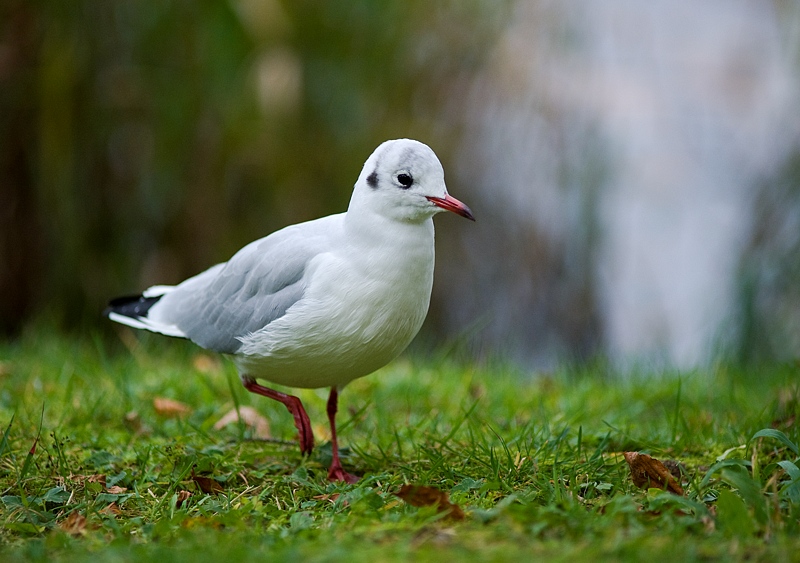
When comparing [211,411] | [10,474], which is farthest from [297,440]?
[10,474]

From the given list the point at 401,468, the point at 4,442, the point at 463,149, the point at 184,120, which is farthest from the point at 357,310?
the point at 463,149

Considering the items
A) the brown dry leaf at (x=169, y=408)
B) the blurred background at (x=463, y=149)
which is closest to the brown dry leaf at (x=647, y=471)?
the brown dry leaf at (x=169, y=408)

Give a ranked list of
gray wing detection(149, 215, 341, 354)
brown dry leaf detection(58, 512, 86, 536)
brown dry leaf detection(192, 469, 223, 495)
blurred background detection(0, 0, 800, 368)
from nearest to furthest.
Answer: brown dry leaf detection(58, 512, 86, 536)
brown dry leaf detection(192, 469, 223, 495)
gray wing detection(149, 215, 341, 354)
blurred background detection(0, 0, 800, 368)

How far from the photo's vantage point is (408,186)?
3.23 meters

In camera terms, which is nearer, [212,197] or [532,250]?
[212,197]

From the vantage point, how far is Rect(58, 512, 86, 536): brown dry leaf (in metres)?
2.62

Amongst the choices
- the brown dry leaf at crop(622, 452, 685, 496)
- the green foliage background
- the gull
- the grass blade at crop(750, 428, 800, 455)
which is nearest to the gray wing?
the gull

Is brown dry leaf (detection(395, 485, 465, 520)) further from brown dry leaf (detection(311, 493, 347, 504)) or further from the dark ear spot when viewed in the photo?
the dark ear spot

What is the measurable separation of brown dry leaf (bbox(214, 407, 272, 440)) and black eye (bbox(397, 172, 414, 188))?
1.29 m

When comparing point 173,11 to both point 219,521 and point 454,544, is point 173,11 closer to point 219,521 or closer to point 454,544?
point 219,521

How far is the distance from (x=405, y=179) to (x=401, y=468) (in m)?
1.02

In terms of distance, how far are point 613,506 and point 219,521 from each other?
1128 millimetres

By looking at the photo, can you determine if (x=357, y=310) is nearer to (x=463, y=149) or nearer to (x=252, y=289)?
(x=252, y=289)

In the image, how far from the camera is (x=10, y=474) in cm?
310
